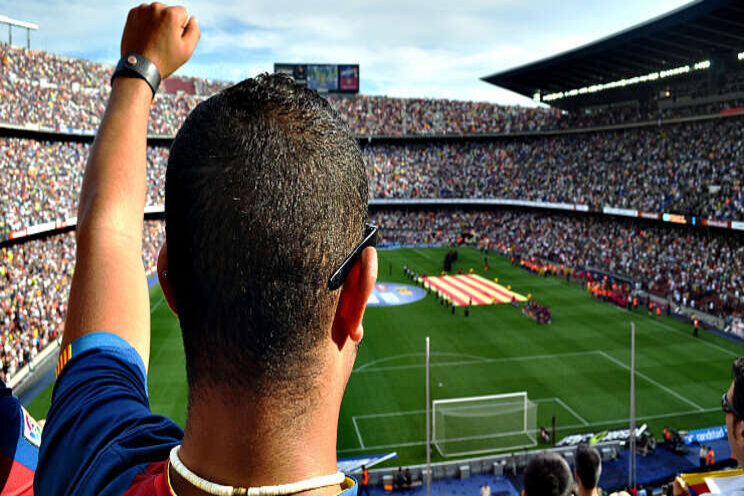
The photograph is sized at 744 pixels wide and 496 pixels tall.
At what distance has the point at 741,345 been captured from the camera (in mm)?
28125

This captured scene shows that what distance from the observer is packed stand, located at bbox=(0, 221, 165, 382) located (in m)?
24.3

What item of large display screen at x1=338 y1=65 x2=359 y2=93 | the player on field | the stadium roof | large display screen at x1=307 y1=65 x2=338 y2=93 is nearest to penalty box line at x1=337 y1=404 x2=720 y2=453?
the player on field

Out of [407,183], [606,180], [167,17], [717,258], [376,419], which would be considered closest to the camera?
[167,17]

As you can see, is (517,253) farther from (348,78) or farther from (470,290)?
(348,78)

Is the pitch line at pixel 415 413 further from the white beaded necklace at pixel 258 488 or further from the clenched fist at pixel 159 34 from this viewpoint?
the white beaded necklace at pixel 258 488

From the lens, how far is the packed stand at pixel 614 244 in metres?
35.6

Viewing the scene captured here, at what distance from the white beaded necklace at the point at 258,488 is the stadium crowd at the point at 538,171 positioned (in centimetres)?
3442

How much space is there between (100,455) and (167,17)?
1.39 metres

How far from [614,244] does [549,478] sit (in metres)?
46.7

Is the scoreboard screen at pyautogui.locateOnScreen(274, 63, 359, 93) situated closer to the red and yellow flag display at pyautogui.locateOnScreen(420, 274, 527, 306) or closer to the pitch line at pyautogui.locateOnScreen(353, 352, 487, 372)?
the red and yellow flag display at pyautogui.locateOnScreen(420, 274, 527, 306)

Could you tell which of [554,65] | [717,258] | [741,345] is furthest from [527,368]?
[554,65]

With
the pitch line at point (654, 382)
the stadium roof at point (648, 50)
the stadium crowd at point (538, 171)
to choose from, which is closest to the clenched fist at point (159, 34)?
the pitch line at point (654, 382)

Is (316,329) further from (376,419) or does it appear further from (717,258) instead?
(717,258)

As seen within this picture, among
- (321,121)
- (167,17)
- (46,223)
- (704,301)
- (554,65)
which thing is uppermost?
(554,65)
